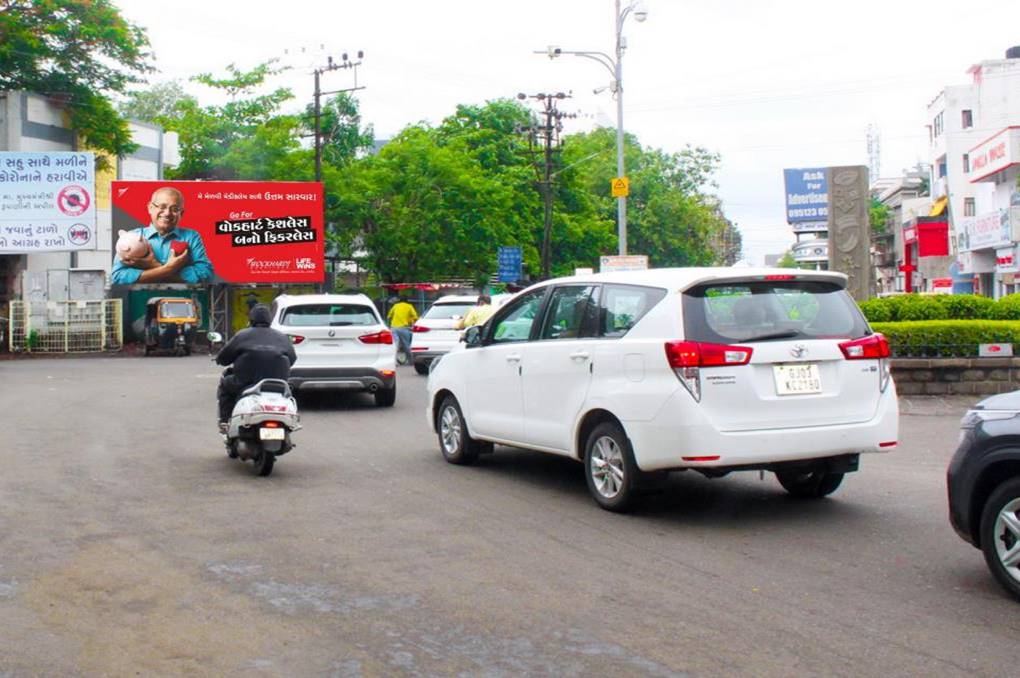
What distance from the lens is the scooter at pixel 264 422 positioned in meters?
10.2

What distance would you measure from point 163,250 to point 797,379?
111 feet

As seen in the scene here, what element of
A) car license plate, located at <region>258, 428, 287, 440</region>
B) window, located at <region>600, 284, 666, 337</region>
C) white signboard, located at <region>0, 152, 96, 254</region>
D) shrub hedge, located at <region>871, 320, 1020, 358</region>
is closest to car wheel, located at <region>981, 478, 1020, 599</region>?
window, located at <region>600, 284, 666, 337</region>

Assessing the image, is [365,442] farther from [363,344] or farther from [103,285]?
[103,285]

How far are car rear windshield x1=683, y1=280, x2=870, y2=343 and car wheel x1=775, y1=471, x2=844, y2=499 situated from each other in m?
1.26

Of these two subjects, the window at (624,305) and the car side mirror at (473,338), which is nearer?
the window at (624,305)

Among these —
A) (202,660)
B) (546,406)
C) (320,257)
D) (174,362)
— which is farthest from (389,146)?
(202,660)

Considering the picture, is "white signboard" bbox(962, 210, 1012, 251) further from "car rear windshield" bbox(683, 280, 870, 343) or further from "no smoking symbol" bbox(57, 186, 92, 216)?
"car rear windshield" bbox(683, 280, 870, 343)

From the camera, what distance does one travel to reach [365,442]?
12789mm

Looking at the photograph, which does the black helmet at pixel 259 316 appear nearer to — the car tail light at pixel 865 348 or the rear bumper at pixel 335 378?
the rear bumper at pixel 335 378

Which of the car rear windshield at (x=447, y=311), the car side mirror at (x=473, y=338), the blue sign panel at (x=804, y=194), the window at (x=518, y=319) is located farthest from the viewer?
the blue sign panel at (x=804, y=194)

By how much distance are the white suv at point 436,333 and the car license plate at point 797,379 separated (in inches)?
597

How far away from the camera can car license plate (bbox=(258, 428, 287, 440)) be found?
33.3 ft

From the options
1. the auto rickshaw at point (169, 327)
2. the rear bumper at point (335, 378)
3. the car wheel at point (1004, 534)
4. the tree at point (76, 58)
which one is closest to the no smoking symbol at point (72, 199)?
the auto rickshaw at point (169, 327)

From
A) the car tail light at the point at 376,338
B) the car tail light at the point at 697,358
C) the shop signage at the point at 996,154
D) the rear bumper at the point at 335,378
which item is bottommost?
the rear bumper at the point at 335,378
